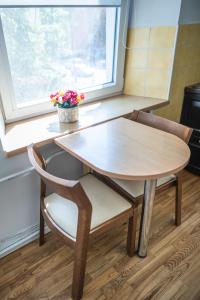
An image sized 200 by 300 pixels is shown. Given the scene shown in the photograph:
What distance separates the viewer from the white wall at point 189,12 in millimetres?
1525

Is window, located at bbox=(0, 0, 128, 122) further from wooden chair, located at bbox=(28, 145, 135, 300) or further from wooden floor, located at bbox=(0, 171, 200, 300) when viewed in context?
wooden floor, located at bbox=(0, 171, 200, 300)

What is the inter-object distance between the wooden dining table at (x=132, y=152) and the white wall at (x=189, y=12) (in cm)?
85

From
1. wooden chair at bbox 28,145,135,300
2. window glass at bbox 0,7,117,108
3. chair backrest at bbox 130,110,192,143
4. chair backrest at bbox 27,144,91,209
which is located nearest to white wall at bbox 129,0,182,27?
window glass at bbox 0,7,117,108

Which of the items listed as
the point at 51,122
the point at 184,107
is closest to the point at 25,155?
the point at 51,122

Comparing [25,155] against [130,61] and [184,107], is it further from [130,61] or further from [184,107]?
[184,107]

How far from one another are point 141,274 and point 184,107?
54.9 inches

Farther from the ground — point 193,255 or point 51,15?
point 51,15

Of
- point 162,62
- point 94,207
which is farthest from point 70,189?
point 162,62

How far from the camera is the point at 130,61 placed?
6.02 feet

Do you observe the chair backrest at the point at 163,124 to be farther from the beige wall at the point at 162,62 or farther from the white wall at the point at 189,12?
the white wall at the point at 189,12

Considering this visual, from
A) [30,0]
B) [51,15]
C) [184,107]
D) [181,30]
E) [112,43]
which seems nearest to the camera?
[30,0]

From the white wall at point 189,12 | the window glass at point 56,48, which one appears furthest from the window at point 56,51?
the white wall at point 189,12

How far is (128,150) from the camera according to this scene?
1087mm

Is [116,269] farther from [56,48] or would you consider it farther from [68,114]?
[56,48]
